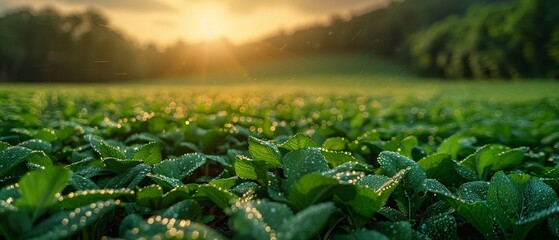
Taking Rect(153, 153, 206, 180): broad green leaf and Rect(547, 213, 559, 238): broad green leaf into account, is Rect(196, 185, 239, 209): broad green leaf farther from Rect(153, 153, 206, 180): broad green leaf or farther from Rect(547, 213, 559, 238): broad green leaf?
Rect(547, 213, 559, 238): broad green leaf

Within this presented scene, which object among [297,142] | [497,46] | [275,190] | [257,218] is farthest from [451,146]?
[497,46]

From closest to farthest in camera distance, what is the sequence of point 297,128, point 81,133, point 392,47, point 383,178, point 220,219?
1. point 383,178
2. point 220,219
3. point 81,133
4. point 297,128
5. point 392,47

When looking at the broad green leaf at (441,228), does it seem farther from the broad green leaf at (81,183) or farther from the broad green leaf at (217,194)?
the broad green leaf at (81,183)

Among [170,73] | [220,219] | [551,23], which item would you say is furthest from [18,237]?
[170,73]

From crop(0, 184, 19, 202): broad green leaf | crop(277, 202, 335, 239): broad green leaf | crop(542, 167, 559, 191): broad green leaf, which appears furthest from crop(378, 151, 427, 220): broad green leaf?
crop(0, 184, 19, 202): broad green leaf

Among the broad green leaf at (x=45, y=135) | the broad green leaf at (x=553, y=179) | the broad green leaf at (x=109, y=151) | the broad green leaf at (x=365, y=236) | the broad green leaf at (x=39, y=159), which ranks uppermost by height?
the broad green leaf at (x=109, y=151)

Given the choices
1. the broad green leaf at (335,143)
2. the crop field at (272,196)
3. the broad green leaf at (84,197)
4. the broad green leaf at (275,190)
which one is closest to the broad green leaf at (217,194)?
the crop field at (272,196)

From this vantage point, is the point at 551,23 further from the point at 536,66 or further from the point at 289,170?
the point at 289,170
